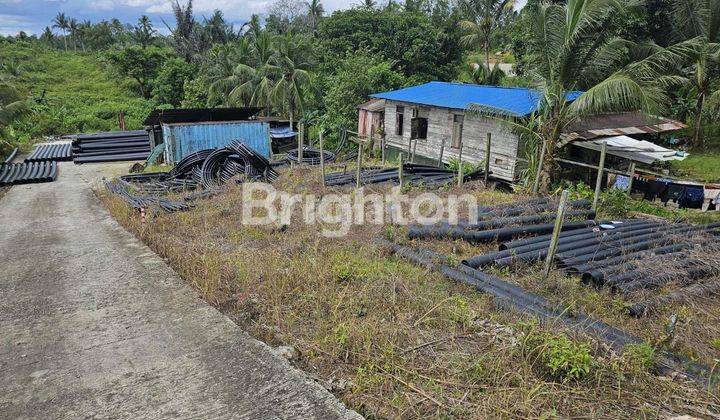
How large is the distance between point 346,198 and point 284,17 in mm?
48414

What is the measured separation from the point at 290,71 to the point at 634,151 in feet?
52.4

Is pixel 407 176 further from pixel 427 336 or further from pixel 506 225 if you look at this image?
pixel 427 336

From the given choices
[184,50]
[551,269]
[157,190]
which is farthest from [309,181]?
[184,50]

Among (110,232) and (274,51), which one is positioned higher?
(274,51)

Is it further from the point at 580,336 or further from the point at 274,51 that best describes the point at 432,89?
the point at 580,336

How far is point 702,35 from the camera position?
16844 mm

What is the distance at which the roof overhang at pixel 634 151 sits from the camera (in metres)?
12.5

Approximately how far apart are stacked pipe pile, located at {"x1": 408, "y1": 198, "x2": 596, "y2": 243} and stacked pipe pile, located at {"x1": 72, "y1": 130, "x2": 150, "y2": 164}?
16.9m

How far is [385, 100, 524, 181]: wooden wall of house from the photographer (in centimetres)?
1433

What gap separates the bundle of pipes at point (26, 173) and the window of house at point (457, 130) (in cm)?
1405

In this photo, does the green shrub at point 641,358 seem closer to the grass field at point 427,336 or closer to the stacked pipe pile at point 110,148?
the grass field at point 427,336

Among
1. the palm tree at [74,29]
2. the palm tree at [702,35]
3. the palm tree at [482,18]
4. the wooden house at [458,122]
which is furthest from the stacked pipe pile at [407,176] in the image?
the palm tree at [74,29]

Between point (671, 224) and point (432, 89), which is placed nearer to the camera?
point (671, 224)

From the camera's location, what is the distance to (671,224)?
336 inches
